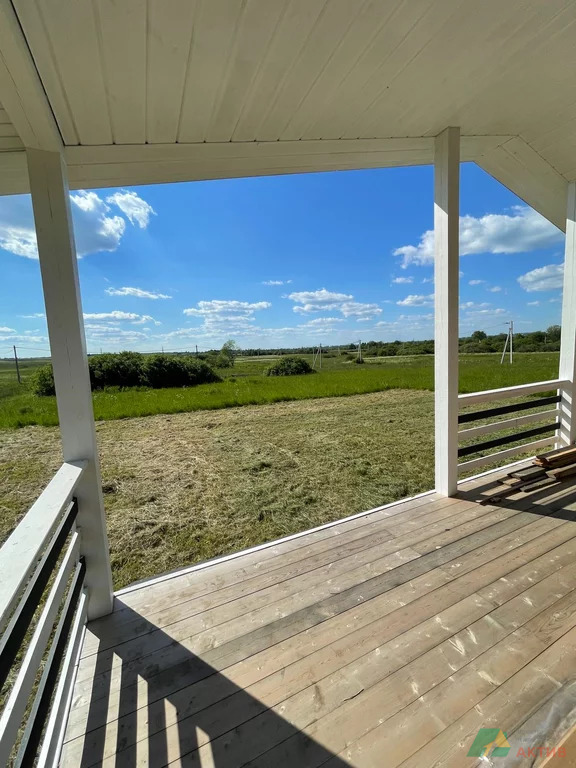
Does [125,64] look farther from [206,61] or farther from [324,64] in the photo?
[324,64]

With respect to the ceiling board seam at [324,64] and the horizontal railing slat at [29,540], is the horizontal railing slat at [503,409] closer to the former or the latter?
the ceiling board seam at [324,64]

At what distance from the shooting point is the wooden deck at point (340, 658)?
85 cm

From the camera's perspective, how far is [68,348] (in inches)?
46.7

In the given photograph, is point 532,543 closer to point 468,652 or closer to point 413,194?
point 468,652

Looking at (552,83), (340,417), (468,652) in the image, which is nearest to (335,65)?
(552,83)

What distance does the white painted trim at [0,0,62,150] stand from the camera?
736mm

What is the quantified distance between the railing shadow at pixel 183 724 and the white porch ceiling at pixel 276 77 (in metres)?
1.72

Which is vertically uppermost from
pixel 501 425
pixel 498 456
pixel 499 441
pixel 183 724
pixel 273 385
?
pixel 273 385

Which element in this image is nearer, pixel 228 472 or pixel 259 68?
pixel 259 68

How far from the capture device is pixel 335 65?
112 cm

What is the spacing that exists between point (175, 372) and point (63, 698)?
11.3 ft

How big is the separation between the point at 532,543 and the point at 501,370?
2201mm

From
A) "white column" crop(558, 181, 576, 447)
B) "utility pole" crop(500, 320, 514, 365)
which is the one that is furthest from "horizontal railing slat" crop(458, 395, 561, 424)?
"utility pole" crop(500, 320, 514, 365)

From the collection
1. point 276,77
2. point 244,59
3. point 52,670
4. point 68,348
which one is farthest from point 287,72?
point 52,670
